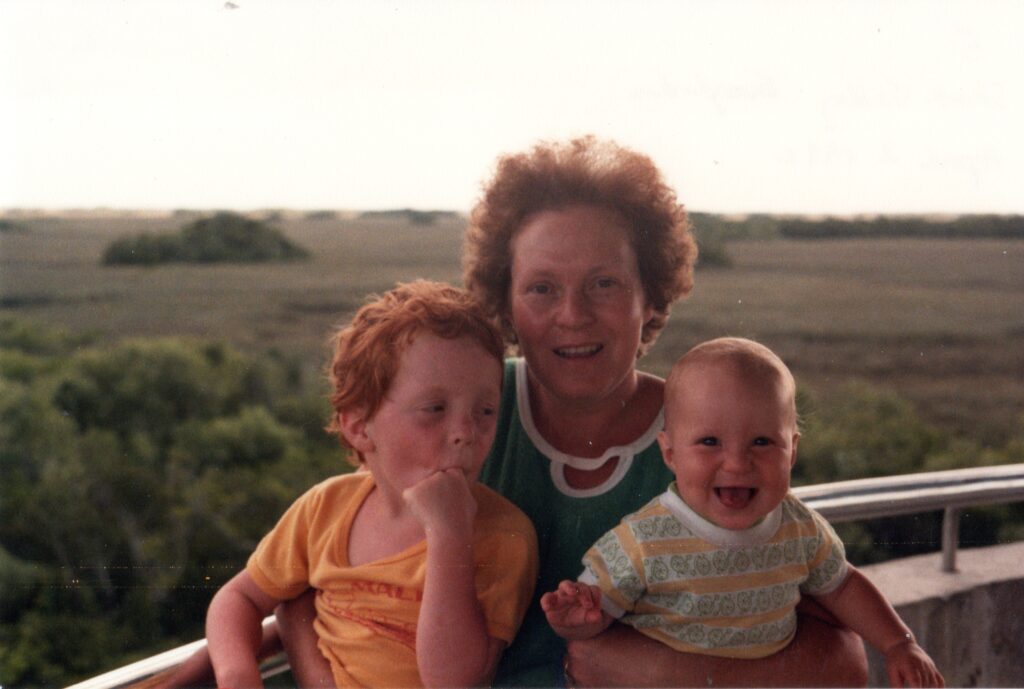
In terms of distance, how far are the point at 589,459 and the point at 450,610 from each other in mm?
455

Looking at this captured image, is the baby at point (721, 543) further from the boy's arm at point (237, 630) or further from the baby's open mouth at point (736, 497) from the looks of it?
the boy's arm at point (237, 630)

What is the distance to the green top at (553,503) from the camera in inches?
68.6

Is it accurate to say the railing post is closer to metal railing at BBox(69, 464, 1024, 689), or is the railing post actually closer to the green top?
metal railing at BBox(69, 464, 1024, 689)

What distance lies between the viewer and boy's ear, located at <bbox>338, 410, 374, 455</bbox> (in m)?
1.68

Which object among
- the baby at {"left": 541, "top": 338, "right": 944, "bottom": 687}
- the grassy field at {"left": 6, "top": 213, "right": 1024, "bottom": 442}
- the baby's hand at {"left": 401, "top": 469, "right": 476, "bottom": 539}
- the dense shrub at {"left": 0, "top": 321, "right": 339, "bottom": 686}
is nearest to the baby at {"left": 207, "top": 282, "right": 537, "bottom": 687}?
the baby's hand at {"left": 401, "top": 469, "right": 476, "bottom": 539}

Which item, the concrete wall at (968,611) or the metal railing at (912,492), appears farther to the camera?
the concrete wall at (968,611)

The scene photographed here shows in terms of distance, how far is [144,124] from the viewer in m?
2.23

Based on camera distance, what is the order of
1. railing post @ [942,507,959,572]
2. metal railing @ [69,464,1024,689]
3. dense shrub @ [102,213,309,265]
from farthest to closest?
dense shrub @ [102,213,309,265] → railing post @ [942,507,959,572] → metal railing @ [69,464,1024,689]

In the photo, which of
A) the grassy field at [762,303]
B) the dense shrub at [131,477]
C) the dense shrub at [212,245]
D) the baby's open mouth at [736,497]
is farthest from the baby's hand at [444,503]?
the dense shrub at [212,245]

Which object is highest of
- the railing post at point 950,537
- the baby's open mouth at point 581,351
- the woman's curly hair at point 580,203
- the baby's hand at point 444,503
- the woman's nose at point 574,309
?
the woman's curly hair at point 580,203

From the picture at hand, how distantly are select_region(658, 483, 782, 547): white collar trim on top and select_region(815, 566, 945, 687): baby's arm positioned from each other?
176 millimetres

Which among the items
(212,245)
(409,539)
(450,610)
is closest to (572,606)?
(450,610)

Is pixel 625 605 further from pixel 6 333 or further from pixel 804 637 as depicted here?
pixel 6 333

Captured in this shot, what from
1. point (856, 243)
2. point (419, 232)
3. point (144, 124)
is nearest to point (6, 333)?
point (419, 232)
